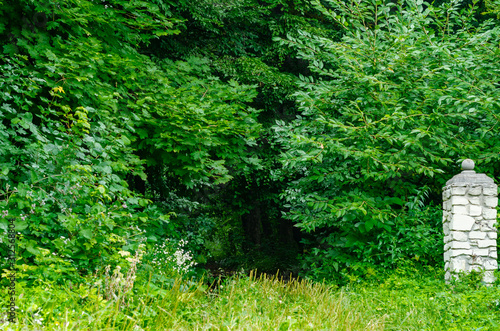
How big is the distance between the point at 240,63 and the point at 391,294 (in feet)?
18.9

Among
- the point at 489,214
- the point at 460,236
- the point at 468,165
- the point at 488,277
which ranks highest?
the point at 468,165

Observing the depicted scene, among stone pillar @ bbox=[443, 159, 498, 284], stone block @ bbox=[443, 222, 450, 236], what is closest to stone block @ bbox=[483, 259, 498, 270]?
stone pillar @ bbox=[443, 159, 498, 284]

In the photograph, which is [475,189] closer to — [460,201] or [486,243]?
[460,201]

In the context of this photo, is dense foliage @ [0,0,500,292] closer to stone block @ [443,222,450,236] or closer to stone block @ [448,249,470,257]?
stone block @ [443,222,450,236]

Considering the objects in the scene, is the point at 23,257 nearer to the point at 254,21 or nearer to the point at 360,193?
the point at 360,193

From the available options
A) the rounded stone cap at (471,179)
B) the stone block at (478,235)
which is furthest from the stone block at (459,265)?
the rounded stone cap at (471,179)

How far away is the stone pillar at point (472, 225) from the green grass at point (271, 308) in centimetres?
35

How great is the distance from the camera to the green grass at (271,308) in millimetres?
3439

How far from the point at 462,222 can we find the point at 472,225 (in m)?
0.14

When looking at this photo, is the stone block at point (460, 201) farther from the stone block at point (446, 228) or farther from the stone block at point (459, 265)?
the stone block at point (459, 265)

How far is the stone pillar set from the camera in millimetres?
5848

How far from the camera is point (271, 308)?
4.72m

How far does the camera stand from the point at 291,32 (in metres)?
9.86

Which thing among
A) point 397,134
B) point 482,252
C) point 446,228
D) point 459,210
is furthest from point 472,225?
point 397,134
